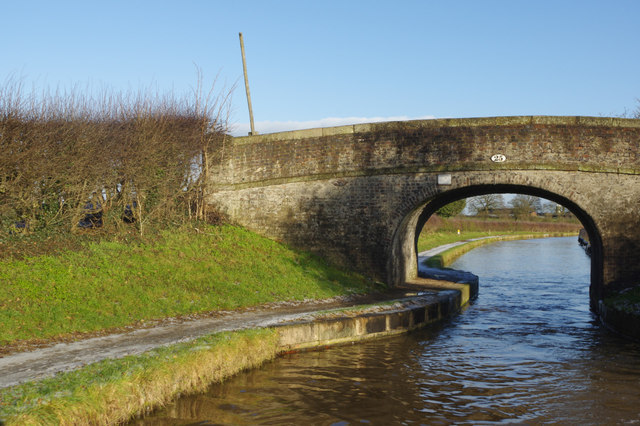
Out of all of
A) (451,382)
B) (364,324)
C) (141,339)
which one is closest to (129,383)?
(141,339)

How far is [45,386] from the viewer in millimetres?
6363

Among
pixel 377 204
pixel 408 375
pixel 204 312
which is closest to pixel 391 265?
pixel 377 204

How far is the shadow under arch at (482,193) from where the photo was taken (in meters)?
14.8

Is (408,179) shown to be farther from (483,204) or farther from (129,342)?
(483,204)

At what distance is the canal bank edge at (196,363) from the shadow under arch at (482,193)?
10.7ft

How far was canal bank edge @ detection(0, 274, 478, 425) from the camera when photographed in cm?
595

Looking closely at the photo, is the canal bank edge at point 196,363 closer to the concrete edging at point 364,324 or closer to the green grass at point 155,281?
the concrete edging at point 364,324

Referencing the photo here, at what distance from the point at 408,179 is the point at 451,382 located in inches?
300

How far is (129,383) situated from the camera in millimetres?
6715

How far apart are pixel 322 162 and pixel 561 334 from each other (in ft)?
25.0

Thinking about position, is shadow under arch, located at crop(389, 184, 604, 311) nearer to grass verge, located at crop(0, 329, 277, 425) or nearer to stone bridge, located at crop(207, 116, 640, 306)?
stone bridge, located at crop(207, 116, 640, 306)

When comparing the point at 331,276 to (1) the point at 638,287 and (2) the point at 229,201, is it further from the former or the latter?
(1) the point at 638,287

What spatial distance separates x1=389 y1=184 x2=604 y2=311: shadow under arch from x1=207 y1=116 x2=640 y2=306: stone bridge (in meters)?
0.06

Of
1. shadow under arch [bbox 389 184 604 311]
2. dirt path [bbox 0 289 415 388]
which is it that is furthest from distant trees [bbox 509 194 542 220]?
dirt path [bbox 0 289 415 388]
